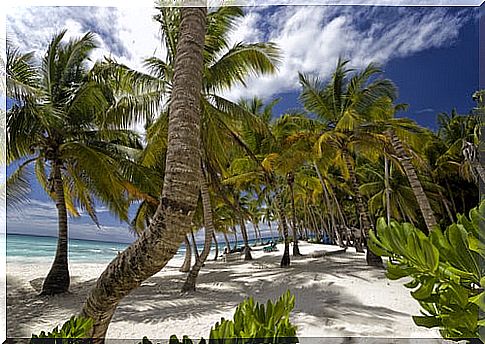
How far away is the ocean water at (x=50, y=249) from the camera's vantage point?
11.4 feet

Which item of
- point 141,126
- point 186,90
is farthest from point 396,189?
point 186,90

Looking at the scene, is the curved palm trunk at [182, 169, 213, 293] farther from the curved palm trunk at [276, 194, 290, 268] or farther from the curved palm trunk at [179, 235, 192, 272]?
the curved palm trunk at [276, 194, 290, 268]

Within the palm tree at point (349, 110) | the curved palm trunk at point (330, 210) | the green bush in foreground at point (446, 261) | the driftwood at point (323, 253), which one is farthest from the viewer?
the curved palm trunk at point (330, 210)

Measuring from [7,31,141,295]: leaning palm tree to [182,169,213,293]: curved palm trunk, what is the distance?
0.70m

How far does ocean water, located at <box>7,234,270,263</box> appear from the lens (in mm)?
3488

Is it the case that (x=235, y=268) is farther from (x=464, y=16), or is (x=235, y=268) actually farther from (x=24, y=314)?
(x=464, y=16)

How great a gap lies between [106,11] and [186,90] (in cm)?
209

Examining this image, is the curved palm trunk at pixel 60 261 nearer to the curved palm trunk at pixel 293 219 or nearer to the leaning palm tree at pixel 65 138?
the leaning palm tree at pixel 65 138

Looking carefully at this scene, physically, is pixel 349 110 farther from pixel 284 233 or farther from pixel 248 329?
pixel 248 329

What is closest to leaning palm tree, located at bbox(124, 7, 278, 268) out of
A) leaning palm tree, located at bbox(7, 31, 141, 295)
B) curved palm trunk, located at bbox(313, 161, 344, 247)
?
leaning palm tree, located at bbox(7, 31, 141, 295)

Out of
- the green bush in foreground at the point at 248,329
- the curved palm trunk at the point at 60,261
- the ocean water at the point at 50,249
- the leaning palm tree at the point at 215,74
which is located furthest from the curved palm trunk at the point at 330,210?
the green bush in foreground at the point at 248,329

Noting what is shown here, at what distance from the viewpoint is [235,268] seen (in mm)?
4012

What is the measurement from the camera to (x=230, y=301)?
3566 mm

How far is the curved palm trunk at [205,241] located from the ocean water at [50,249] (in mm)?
285
